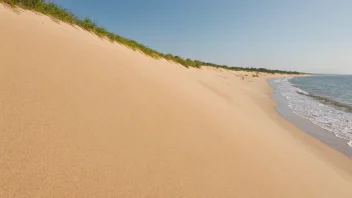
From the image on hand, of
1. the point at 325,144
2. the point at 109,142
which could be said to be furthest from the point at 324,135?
the point at 109,142

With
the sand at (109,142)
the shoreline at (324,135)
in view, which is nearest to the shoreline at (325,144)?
the shoreline at (324,135)

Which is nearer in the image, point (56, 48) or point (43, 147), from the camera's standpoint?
point (43, 147)

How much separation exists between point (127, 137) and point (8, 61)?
1497 mm

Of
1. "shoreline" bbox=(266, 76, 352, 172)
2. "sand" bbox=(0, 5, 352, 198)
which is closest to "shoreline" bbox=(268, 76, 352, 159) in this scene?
"shoreline" bbox=(266, 76, 352, 172)

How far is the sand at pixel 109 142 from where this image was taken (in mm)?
1647

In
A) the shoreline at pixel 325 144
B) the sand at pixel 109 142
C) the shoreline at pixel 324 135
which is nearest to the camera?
the sand at pixel 109 142

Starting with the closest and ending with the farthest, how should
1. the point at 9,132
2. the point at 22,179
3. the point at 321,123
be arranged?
the point at 22,179 → the point at 9,132 → the point at 321,123

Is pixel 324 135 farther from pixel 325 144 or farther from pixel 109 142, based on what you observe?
pixel 109 142

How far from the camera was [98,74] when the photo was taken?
11.4 feet

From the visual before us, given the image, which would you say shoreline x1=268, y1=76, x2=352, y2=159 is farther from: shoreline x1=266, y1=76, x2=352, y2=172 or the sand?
the sand

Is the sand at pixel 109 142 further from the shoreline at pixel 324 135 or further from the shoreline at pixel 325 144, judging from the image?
the shoreline at pixel 324 135

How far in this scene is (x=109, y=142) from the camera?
84.5 inches

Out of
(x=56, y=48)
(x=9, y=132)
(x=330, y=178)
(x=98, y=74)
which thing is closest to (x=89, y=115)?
(x=9, y=132)

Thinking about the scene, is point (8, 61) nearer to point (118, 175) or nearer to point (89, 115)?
point (89, 115)
